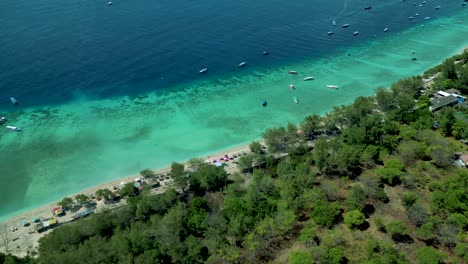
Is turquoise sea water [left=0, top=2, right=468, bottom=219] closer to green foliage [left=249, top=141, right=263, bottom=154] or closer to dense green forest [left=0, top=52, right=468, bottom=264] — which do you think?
green foliage [left=249, top=141, right=263, bottom=154]

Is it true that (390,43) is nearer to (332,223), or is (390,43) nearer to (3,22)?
(332,223)

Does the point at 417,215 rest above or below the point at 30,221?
below

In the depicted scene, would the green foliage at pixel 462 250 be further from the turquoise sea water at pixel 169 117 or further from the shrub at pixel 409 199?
the turquoise sea water at pixel 169 117

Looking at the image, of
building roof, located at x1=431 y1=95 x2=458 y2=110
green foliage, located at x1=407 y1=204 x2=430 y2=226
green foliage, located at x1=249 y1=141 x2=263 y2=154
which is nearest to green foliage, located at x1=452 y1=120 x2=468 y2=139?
building roof, located at x1=431 y1=95 x2=458 y2=110

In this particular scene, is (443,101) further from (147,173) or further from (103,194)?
(103,194)

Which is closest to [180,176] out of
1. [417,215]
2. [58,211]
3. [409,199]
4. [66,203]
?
[66,203]

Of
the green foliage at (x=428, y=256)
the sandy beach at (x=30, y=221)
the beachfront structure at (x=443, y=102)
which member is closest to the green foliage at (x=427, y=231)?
the green foliage at (x=428, y=256)

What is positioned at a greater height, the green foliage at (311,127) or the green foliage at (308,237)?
the green foliage at (311,127)
